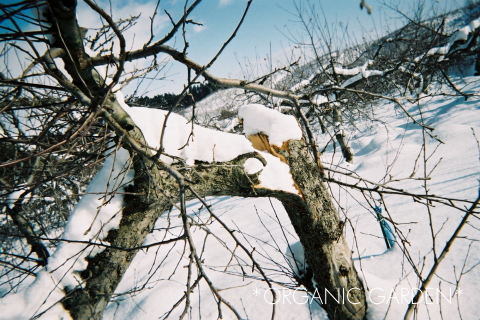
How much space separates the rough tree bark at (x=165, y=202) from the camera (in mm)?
972

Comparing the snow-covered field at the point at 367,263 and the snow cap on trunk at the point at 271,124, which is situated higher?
the snow cap on trunk at the point at 271,124

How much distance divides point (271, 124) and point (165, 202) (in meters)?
0.96

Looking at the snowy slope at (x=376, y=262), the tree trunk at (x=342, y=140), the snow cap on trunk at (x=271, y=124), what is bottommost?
the snowy slope at (x=376, y=262)

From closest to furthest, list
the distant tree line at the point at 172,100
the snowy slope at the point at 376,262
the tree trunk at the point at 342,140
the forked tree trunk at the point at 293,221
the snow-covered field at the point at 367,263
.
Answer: the distant tree line at the point at 172,100 → the forked tree trunk at the point at 293,221 → the snow-covered field at the point at 367,263 → the snowy slope at the point at 376,262 → the tree trunk at the point at 342,140

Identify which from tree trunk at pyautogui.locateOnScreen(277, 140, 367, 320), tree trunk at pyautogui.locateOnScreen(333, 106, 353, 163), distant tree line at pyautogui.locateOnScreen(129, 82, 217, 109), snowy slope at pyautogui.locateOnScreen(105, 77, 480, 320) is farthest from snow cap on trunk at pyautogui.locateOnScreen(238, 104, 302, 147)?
tree trunk at pyautogui.locateOnScreen(333, 106, 353, 163)

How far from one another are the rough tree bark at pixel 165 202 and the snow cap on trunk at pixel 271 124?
76mm

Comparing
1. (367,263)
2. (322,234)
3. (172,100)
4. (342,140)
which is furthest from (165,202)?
(342,140)

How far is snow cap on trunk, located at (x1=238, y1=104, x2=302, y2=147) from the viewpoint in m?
1.68

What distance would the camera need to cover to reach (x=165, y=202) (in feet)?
4.16

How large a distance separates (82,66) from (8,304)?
125 cm

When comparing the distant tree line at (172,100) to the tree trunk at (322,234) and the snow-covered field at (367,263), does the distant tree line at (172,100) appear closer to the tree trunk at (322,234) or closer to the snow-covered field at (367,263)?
the snow-covered field at (367,263)

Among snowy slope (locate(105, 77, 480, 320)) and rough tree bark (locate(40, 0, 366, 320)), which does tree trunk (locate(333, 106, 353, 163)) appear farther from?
rough tree bark (locate(40, 0, 366, 320))

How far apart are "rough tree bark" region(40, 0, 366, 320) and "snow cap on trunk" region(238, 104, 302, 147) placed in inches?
3.0

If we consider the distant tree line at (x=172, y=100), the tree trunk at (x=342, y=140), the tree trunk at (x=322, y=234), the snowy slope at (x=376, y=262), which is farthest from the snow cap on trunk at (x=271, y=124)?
the tree trunk at (x=342, y=140)
